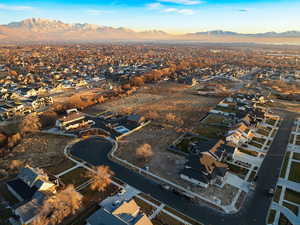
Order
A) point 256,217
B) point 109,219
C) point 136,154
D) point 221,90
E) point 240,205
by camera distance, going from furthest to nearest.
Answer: point 221,90 < point 136,154 < point 240,205 < point 256,217 < point 109,219

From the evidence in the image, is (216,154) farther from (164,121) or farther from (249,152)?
(164,121)

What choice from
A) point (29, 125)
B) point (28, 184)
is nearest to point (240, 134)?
point (28, 184)

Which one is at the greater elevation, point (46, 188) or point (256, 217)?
point (46, 188)

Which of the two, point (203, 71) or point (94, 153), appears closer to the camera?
point (94, 153)

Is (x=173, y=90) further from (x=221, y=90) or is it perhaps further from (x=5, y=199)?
(x=5, y=199)

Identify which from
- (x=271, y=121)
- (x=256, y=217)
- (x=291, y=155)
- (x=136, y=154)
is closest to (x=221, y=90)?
(x=271, y=121)

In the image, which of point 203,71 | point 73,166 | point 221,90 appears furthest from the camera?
point 203,71
